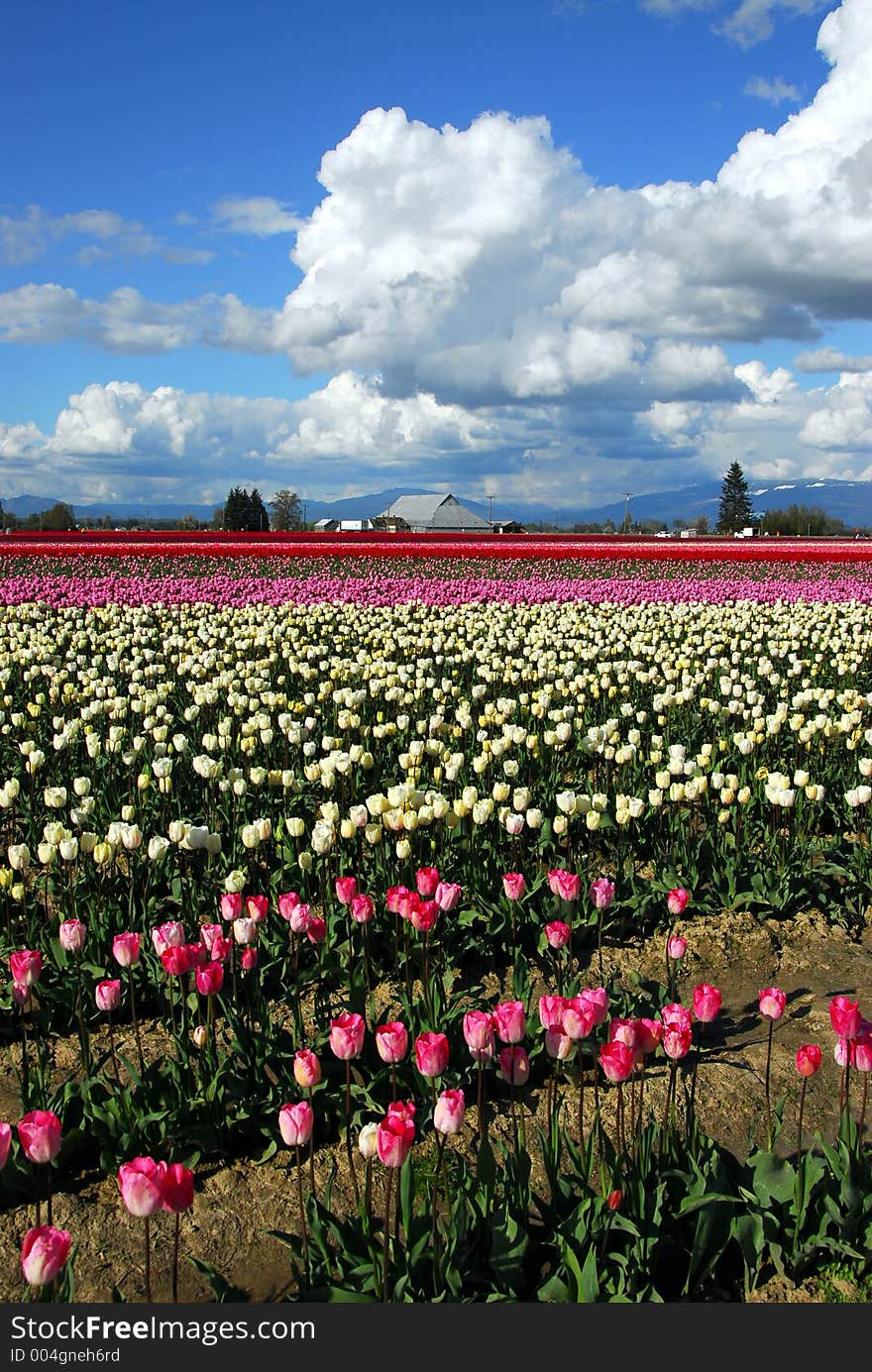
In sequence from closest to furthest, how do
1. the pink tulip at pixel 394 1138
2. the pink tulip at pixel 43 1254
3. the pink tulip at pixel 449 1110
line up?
the pink tulip at pixel 43 1254 < the pink tulip at pixel 394 1138 < the pink tulip at pixel 449 1110

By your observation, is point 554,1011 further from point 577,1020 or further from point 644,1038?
point 644,1038

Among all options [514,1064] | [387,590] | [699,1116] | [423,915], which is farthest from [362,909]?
[387,590]

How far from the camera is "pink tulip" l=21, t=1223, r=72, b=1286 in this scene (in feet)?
6.47

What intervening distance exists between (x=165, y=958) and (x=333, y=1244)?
104cm

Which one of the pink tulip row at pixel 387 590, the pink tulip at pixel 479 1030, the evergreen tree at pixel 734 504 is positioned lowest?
the pink tulip at pixel 479 1030

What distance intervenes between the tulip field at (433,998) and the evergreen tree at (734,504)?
106656 millimetres

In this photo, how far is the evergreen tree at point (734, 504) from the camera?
110 metres

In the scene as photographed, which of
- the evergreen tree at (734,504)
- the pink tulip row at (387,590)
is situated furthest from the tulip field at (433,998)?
the evergreen tree at (734,504)

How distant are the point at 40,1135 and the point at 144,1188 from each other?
402mm

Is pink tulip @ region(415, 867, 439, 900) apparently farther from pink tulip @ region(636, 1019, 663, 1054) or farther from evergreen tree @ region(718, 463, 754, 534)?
evergreen tree @ region(718, 463, 754, 534)

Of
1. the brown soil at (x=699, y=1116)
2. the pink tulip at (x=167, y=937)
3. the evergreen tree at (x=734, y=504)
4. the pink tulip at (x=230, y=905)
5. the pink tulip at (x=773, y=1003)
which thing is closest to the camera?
the brown soil at (x=699, y=1116)

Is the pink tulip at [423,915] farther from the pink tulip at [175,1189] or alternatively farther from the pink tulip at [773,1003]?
the pink tulip at [175,1189]

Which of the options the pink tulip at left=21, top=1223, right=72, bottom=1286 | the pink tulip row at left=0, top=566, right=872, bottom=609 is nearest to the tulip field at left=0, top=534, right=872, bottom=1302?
the pink tulip at left=21, top=1223, right=72, bottom=1286

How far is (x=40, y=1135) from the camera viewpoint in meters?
2.28
